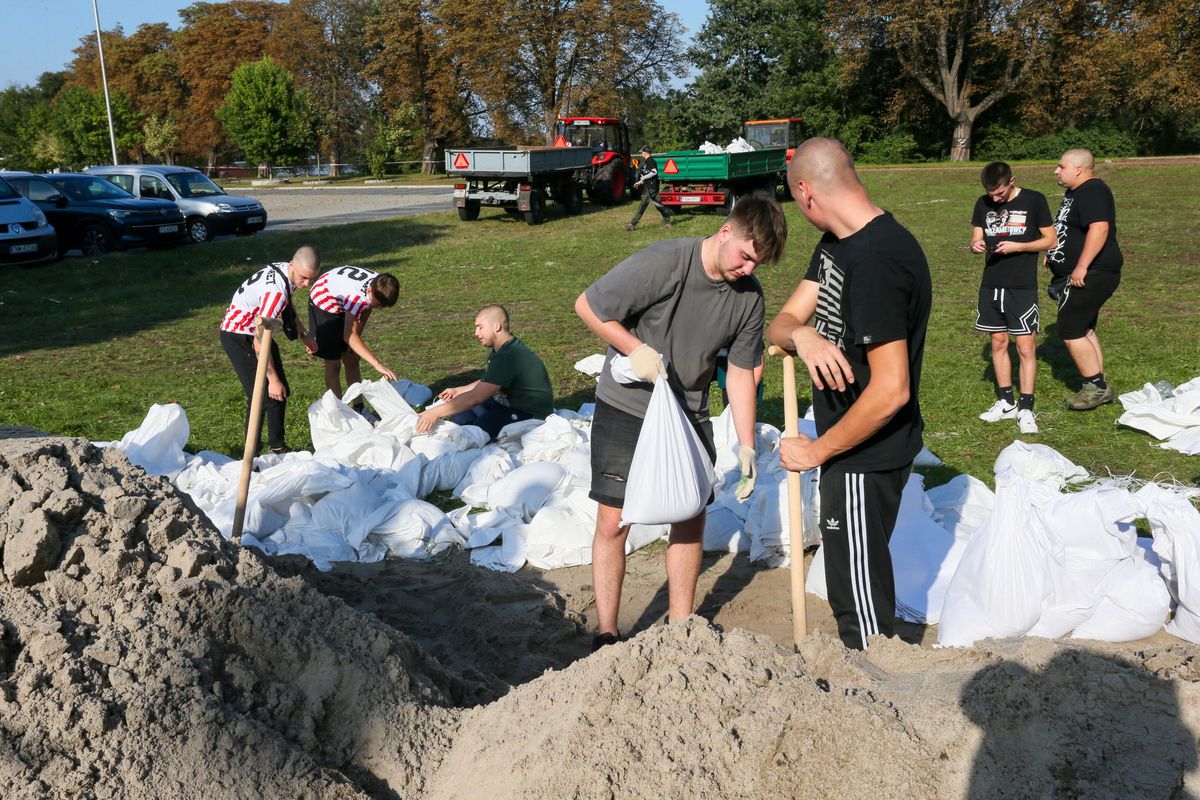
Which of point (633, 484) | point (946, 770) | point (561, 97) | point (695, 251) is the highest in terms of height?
point (561, 97)

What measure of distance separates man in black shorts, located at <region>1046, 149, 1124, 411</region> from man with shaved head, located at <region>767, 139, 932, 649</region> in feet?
15.5

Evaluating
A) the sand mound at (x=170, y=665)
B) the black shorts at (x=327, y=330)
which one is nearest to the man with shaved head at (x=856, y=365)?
the sand mound at (x=170, y=665)

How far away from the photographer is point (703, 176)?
23.0 meters

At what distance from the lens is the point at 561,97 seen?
46.7 meters

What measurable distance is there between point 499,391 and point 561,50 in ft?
138

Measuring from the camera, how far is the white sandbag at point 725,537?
538 centimetres

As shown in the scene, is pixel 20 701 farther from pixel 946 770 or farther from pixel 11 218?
pixel 11 218

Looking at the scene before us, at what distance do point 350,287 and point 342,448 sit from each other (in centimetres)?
174

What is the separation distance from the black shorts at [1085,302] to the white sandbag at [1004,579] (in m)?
3.80

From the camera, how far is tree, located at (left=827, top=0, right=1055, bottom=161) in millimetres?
36625

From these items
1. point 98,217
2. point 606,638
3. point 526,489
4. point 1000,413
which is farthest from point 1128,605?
point 98,217

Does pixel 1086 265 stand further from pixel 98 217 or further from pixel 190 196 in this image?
pixel 190 196

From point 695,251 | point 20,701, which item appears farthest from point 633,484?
point 20,701

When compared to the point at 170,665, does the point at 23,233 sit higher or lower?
higher
